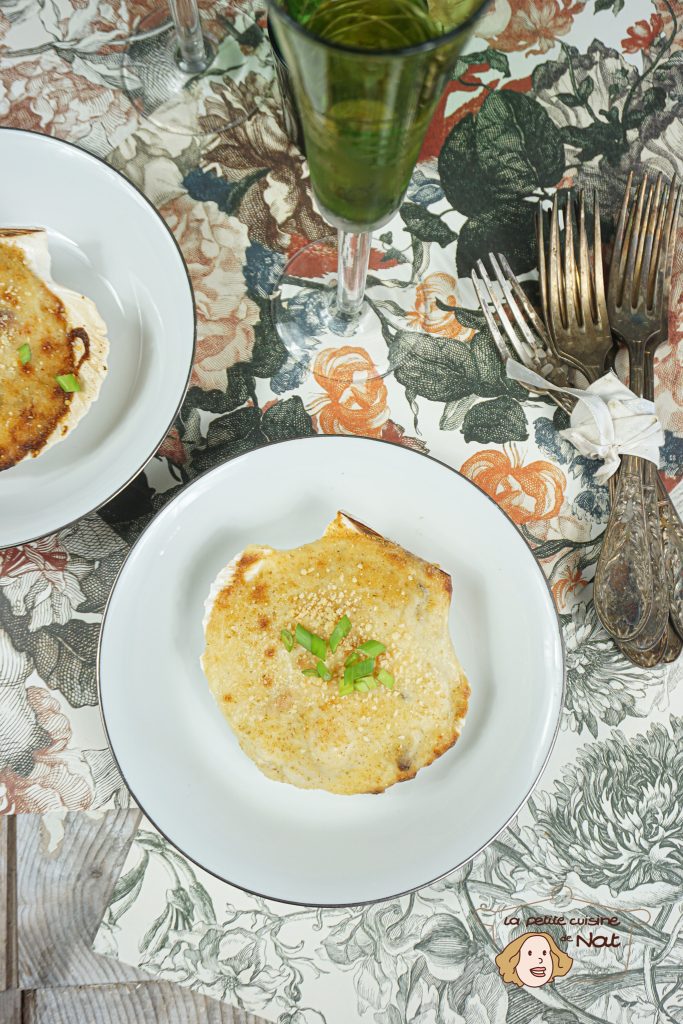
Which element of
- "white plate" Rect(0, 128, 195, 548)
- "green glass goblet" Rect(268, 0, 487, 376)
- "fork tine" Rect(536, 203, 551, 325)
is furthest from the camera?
"fork tine" Rect(536, 203, 551, 325)

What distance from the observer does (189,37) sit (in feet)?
5.20

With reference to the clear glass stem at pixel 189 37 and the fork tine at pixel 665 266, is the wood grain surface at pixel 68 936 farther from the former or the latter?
the clear glass stem at pixel 189 37

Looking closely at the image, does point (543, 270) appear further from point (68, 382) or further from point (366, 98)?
point (68, 382)

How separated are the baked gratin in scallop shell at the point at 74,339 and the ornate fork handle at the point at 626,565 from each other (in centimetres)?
99

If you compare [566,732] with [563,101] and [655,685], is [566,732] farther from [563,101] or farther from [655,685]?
[563,101]

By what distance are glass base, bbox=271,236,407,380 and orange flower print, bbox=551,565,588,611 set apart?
53 cm

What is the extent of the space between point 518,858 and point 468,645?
16.6 inches

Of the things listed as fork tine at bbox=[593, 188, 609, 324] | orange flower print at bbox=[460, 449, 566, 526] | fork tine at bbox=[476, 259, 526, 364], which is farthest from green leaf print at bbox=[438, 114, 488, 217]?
orange flower print at bbox=[460, 449, 566, 526]

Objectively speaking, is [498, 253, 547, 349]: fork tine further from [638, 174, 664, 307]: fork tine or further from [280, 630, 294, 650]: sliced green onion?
[280, 630, 294, 650]: sliced green onion

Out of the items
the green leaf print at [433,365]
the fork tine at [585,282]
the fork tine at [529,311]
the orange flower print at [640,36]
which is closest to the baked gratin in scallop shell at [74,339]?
the green leaf print at [433,365]

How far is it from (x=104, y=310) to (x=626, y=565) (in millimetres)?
1101

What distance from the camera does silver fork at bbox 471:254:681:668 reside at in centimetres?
155

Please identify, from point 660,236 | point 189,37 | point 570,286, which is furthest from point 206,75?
point 660,236

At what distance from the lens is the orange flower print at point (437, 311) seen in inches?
63.2
